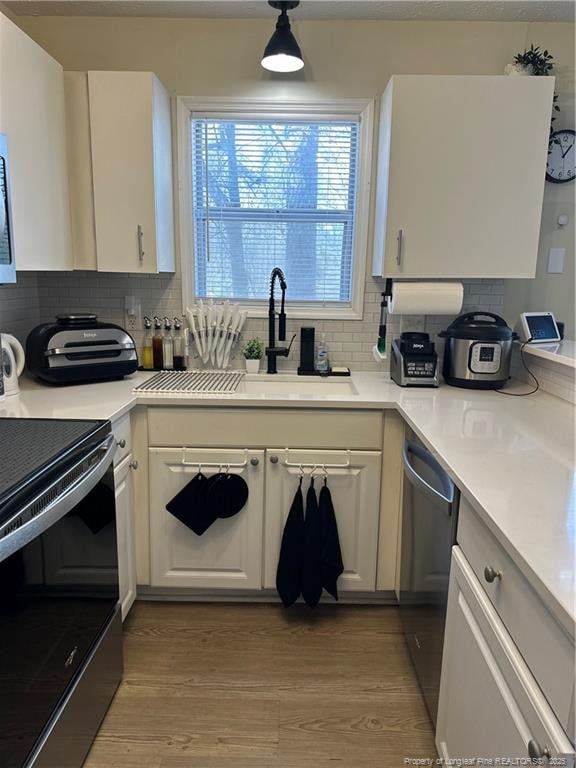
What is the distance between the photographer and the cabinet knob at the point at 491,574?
3.41ft

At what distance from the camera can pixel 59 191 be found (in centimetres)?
211

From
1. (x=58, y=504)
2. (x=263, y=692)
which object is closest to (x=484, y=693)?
(x=263, y=692)

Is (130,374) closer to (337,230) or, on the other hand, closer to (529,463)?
(337,230)

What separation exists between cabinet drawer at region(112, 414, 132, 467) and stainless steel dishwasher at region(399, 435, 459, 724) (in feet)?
3.39

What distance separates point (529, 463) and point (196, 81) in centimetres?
219

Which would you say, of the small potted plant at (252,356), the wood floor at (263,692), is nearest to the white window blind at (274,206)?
the small potted plant at (252,356)

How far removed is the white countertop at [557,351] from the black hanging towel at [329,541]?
40.6 inches

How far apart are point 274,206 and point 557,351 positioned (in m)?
1.46

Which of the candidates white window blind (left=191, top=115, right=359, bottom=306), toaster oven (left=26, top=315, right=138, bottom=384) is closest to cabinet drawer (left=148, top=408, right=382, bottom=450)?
toaster oven (left=26, top=315, right=138, bottom=384)

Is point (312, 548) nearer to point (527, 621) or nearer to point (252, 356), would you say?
point (252, 356)

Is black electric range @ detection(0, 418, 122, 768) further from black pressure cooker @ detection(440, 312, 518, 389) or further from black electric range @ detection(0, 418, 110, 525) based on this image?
black pressure cooker @ detection(440, 312, 518, 389)

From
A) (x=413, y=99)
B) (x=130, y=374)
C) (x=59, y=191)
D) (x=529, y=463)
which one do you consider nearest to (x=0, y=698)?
(x=529, y=463)

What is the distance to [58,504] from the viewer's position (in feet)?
4.00

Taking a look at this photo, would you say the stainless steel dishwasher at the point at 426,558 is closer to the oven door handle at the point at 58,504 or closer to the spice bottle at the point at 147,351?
the oven door handle at the point at 58,504
